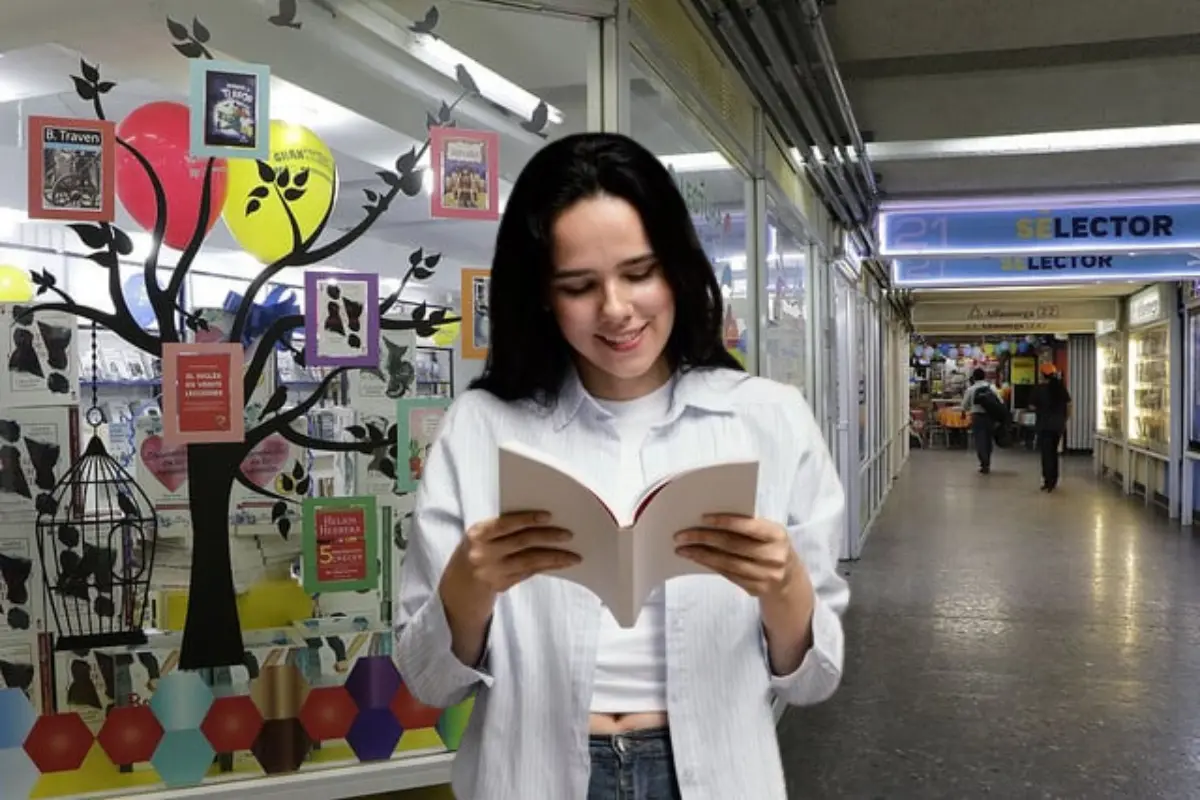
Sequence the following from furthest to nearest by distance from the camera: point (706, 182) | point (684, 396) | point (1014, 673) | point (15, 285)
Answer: point (1014, 673) → point (706, 182) → point (15, 285) → point (684, 396)

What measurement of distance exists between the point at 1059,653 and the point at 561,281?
5293 mm

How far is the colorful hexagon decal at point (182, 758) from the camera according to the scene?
2617 mm

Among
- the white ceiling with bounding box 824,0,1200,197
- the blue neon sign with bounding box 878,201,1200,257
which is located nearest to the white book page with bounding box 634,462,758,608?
the white ceiling with bounding box 824,0,1200,197

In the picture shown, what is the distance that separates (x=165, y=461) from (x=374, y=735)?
96 cm

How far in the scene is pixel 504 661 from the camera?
121 cm

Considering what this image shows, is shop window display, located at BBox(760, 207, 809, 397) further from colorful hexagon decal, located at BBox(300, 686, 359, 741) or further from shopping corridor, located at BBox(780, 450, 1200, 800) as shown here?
colorful hexagon decal, located at BBox(300, 686, 359, 741)

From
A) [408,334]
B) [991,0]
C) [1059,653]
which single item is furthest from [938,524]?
[408,334]

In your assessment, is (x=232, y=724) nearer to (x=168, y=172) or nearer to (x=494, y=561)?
(x=168, y=172)

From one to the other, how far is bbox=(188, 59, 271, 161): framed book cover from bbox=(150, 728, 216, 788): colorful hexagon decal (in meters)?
1.51

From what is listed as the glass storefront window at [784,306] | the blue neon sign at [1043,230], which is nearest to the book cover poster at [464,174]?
the glass storefront window at [784,306]

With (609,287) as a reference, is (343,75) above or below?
above

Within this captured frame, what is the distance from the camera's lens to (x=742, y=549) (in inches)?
41.5

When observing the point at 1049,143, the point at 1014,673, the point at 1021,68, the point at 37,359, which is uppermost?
the point at 1021,68

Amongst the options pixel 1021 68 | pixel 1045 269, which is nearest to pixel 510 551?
pixel 1021 68
